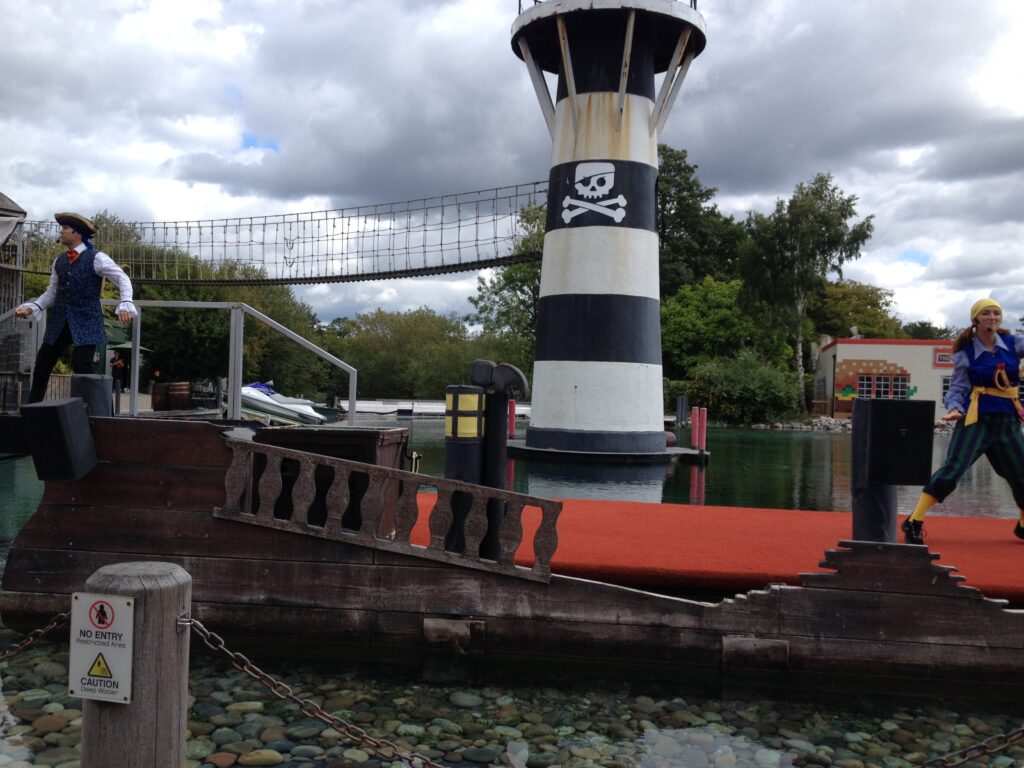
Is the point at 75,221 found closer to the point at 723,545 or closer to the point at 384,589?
the point at 384,589

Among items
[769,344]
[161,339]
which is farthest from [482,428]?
[769,344]

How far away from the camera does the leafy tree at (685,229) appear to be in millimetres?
45719

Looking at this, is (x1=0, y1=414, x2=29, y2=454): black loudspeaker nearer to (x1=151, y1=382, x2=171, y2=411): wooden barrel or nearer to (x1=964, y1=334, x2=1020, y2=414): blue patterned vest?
(x1=964, y1=334, x2=1020, y2=414): blue patterned vest

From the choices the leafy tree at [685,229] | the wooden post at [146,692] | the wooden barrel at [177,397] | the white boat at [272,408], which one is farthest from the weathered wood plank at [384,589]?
the leafy tree at [685,229]

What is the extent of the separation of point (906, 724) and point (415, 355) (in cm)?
6883

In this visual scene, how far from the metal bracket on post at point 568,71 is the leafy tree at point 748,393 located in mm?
24963

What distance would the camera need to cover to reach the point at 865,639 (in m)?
4.47

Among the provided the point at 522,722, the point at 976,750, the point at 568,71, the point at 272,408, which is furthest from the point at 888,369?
the point at 976,750

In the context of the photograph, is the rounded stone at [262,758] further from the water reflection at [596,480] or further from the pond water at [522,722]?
the water reflection at [596,480]

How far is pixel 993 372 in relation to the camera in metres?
5.53

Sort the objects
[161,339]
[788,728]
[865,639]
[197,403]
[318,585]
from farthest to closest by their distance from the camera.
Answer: [161,339]
[197,403]
[318,585]
[865,639]
[788,728]

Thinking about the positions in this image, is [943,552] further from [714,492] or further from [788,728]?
[714,492]

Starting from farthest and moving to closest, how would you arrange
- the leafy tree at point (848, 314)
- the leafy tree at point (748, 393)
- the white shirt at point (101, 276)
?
the leafy tree at point (848, 314) < the leafy tree at point (748, 393) < the white shirt at point (101, 276)

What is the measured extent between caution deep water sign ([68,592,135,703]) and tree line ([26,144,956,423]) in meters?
33.5
